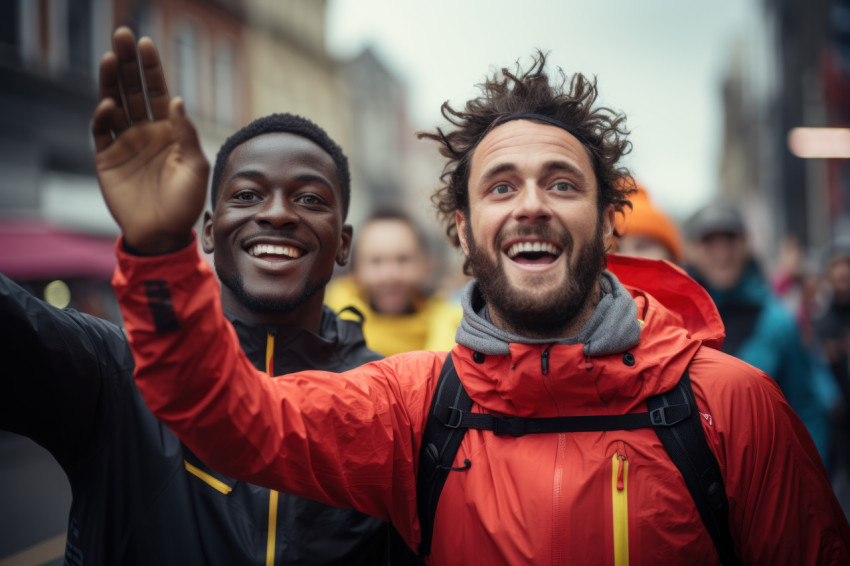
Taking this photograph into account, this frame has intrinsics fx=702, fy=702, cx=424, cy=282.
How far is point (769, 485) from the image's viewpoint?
182 cm

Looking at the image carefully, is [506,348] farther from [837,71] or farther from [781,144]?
[781,144]

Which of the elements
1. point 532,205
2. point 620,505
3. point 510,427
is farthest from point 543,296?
point 620,505

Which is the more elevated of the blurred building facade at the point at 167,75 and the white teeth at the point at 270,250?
the blurred building facade at the point at 167,75

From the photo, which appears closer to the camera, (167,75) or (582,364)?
(582,364)

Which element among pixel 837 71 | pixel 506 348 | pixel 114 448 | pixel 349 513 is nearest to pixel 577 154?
pixel 506 348

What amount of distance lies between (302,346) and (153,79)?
46.0 inches

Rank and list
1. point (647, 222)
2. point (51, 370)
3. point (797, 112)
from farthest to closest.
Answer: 1. point (797, 112)
2. point (647, 222)
3. point (51, 370)

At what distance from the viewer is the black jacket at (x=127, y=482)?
182cm

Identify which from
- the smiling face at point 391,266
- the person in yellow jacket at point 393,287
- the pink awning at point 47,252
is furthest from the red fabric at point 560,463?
the pink awning at point 47,252

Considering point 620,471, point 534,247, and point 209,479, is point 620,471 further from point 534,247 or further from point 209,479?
point 209,479

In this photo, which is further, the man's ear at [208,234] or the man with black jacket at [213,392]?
the man's ear at [208,234]

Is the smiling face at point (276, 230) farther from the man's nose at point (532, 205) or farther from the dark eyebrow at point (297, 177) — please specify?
the man's nose at point (532, 205)

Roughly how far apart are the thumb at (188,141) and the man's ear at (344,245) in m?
1.14

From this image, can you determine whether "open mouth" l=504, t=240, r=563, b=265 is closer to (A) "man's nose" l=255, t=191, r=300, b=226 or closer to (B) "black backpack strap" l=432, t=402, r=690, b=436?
(B) "black backpack strap" l=432, t=402, r=690, b=436
